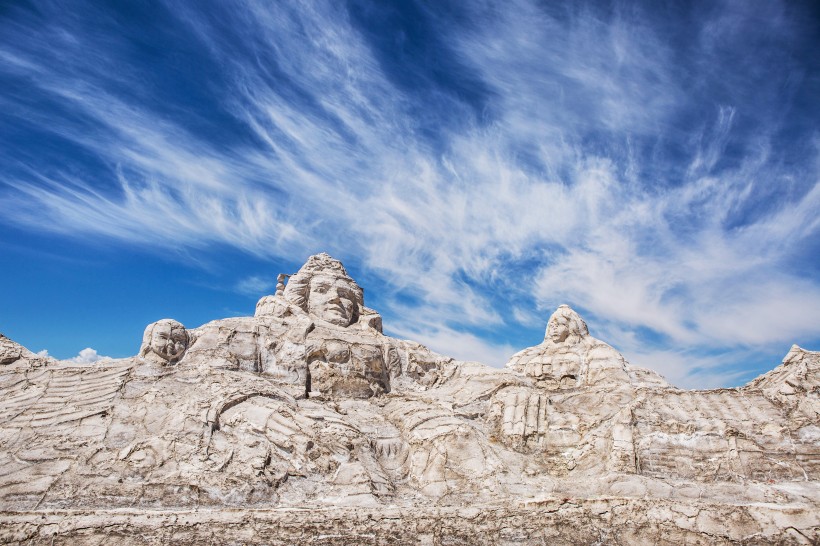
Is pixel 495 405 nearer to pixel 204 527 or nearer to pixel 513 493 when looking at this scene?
pixel 513 493

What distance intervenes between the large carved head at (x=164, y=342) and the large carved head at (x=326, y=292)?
13.8 ft

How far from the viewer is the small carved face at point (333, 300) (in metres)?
17.0

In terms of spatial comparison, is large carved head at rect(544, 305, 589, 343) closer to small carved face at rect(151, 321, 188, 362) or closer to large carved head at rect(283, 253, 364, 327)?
large carved head at rect(283, 253, 364, 327)

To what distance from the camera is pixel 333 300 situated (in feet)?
56.5

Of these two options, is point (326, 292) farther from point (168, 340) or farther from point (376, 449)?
point (376, 449)

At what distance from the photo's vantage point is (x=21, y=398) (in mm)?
10961

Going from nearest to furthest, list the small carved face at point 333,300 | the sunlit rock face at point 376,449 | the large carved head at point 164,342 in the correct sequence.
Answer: the sunlit rock face at point 376,449, the large carved head at point 164,342, the small carved face at point 333,300

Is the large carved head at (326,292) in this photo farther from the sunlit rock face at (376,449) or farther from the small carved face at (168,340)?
the small carved face at (168,340)

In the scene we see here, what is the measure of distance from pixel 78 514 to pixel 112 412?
3405 mm

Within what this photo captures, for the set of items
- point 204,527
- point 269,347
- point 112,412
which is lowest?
point 204,527

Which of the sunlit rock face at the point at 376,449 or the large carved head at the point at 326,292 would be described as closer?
the sunlit rock face at the point at 376,449

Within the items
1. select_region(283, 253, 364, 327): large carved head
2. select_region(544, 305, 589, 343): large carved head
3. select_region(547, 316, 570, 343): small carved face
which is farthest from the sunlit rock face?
select_region(283, 253, 364, 327): large carved head

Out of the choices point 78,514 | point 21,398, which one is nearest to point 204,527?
point 78,514

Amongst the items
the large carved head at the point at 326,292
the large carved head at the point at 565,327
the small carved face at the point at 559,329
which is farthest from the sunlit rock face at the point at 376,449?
the large carved head at the point at 326,292
